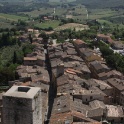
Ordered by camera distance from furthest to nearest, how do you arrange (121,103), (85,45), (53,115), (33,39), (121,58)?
(33,39), (85,45), (121,58), (121,103), (53,115)

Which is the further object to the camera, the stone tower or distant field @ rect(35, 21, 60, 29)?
distant field @ rect(35, 21, 60, 29)

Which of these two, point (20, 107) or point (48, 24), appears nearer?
point (20, 107)

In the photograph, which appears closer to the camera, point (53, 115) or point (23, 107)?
point (23, 107)

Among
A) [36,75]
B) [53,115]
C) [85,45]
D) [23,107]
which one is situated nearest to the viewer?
[23,107]

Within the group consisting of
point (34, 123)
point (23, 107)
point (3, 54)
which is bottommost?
point (3, 54)

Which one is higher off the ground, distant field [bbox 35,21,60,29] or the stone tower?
the stone tower

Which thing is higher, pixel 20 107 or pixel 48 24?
pixel 20 107

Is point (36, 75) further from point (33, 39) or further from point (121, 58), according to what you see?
point (33, 39)

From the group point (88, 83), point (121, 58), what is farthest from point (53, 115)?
point (121, 58)
